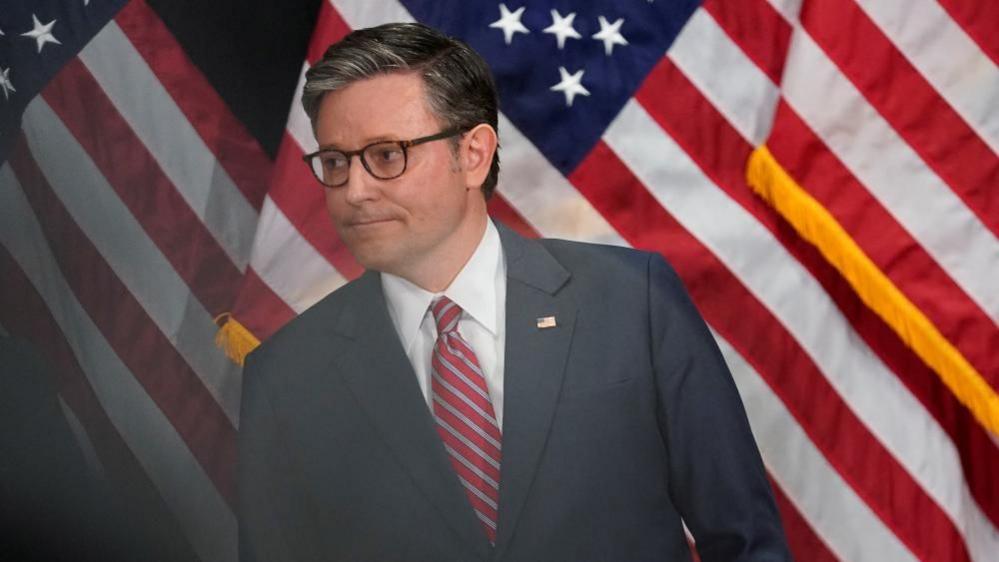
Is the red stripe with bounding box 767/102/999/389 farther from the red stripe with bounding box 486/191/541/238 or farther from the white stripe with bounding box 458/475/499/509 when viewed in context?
the white stripe with bounding box 458/475/499/509

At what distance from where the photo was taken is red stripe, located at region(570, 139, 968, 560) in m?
1.87

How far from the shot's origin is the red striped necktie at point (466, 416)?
154 cm

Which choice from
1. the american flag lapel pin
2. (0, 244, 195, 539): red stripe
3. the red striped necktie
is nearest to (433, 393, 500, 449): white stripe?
the red striped necktie

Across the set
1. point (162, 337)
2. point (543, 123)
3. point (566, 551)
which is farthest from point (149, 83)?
point (566, 551)

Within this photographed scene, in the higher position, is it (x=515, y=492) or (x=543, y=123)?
(x=543, y=123)

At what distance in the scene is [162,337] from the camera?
1.91 metres

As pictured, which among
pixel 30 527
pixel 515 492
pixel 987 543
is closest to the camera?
pixel 515 492

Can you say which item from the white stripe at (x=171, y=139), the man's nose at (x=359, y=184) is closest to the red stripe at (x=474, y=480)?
the man's nose at (x=359, y=184)

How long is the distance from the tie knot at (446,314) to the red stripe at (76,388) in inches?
25.7

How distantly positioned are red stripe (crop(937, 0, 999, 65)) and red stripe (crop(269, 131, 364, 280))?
1037 millimetres

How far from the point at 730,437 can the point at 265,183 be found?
0.90m

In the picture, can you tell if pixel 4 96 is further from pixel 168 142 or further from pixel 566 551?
pixel 566 551

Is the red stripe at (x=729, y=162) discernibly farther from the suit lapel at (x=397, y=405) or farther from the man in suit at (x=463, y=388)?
the suit lapel at (x=397, y=405)

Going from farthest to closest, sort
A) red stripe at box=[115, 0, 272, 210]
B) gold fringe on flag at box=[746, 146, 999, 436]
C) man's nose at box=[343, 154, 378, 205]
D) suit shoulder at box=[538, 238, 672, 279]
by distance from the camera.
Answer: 1. red stripe at box=[115, 0, 272, 210]
2. gold fringe on flag at box=[746, 146, 999, 436]
3. suit shoulder at box=[538, 238, 672, 279]
4. man's nose at box=[343, 154, 378, 205]
